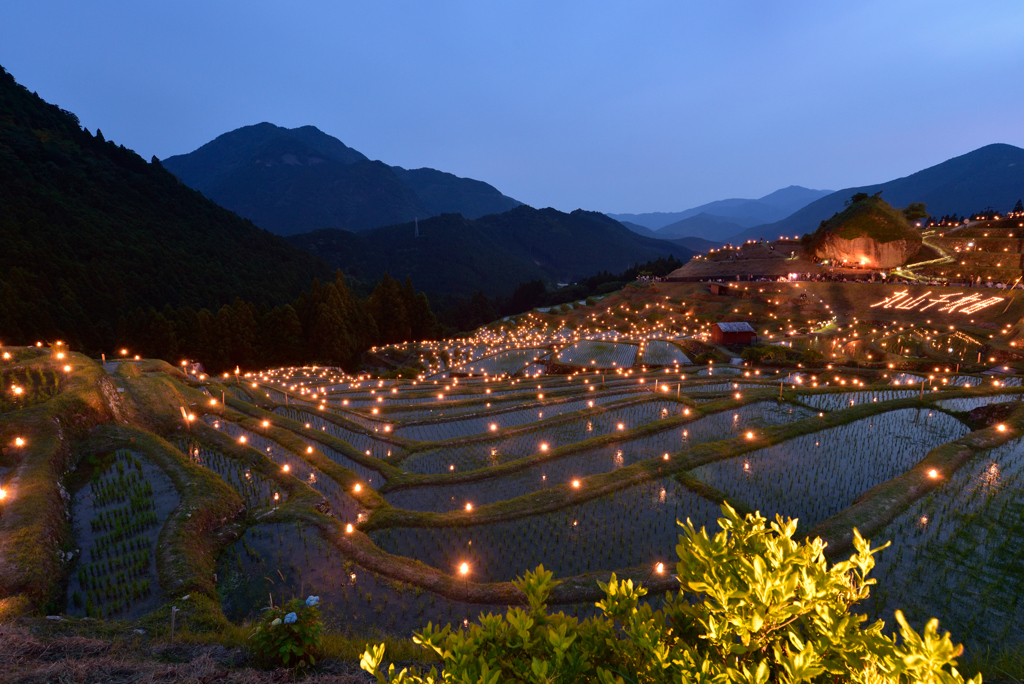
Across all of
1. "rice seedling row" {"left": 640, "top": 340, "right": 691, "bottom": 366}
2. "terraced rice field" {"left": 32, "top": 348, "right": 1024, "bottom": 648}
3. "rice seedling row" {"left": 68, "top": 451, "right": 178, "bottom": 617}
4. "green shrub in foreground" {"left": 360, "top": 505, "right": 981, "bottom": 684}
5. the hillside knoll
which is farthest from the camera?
the hillside knoll

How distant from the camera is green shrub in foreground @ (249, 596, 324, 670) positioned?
21.6 ft

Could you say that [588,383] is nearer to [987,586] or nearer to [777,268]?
[987,586]

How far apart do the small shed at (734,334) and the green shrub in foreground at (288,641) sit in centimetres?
4191

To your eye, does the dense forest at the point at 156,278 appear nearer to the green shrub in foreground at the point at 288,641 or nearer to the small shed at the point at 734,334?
the small shed at the point at 734,334

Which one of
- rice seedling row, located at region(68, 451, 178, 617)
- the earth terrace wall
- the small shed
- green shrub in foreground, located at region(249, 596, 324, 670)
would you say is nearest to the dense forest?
the earth terrace wall

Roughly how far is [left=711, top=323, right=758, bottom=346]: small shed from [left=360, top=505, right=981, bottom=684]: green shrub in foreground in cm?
4188

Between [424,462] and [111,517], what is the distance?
9.41 meters

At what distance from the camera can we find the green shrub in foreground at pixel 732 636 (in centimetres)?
276

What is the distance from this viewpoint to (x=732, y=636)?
3.34m

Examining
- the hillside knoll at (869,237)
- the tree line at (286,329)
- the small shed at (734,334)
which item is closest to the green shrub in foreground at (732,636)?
the small shed at (734,334)

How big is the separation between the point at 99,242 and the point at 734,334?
3589 inches

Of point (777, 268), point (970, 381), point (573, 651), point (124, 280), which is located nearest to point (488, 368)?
point (970, 381)

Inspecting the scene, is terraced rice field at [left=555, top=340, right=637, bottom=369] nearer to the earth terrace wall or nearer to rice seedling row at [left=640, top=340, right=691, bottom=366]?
rice seedling row at [left=640, top=340, right=691, bottom=366]

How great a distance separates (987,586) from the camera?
9.69m
